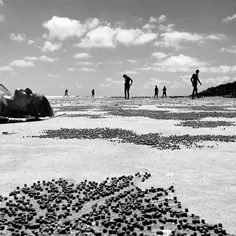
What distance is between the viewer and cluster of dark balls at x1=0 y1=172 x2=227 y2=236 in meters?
4.36

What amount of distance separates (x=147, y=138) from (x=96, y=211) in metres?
6.63

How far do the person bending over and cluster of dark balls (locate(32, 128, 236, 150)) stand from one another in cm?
529

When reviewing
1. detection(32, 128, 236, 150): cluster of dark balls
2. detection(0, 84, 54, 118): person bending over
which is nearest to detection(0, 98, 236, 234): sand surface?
detection(32, 128, 236, 150): cluster of dark balls

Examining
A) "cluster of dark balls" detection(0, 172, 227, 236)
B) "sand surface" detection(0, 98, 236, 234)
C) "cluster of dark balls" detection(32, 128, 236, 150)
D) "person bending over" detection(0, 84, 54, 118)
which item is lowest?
"cluster of dark balls" detection(0, 172, 227, 236)

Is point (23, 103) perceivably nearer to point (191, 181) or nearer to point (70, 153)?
point (70, 153)

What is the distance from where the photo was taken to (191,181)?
651cm

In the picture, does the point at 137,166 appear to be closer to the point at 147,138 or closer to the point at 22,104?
the point at 147,138

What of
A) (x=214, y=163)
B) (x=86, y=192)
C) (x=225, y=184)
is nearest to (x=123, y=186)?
(x=86, y=192)

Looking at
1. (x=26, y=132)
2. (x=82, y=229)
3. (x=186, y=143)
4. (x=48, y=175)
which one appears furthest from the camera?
(x=26, y=132)

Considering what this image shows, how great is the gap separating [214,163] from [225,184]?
5.49 feet

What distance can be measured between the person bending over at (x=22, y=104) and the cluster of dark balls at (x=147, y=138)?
5293 millimetres

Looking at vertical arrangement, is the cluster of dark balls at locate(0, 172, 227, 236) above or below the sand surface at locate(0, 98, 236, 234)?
below

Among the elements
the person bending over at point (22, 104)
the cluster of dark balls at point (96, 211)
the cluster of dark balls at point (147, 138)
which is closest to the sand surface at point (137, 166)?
the cluster of dark balls at point (96, 211)

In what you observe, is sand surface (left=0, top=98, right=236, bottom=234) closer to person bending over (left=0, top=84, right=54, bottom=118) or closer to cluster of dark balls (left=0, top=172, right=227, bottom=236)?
cluster of dark balls (left=0, top=172, right=227, bottom=236)
